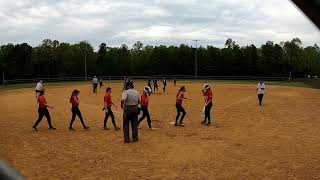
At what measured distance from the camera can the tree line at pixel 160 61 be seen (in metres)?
99.0

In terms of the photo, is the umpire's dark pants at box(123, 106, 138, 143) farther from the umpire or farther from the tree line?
the tree line

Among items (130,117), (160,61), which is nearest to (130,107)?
(130,117)

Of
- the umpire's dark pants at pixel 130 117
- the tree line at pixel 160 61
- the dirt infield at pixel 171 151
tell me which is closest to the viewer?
the dirt infield at pixel 171 151

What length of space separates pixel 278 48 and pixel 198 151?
99.7 metres

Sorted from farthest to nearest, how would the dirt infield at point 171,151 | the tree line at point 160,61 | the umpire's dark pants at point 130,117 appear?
1. the tree line at point 160,61
2. the umpire's dark pants at point 130,117
3. the dirt infield at point 171,151

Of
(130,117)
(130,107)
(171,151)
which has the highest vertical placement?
(130,107)

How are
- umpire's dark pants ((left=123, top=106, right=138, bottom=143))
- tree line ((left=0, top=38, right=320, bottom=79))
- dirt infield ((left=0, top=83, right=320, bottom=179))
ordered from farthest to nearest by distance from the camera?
tree line ((left=0, top=38, right=320, bottom=79)), umpire's dark pants ((left=123, top=106, right=138, bottom=143)), dirt infield ((left=0, top=83, right=320, bottom=179))

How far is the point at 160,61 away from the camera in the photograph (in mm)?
106812

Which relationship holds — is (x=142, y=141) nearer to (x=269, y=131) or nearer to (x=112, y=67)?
(x=269, y=131)

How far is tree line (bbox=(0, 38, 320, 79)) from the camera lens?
325ft

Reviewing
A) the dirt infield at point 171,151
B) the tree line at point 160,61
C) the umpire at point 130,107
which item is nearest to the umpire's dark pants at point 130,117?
the umpire at point 130,107

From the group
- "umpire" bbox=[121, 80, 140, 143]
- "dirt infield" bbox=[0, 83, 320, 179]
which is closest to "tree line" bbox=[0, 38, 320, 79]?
"dirt infield" bbox=[0, 83, 320, 179]

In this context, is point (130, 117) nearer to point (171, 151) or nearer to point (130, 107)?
point (130, 107)

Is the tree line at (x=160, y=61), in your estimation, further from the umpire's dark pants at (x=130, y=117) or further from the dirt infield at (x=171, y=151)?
the umpire's dark pants at (x=130, y=117)
